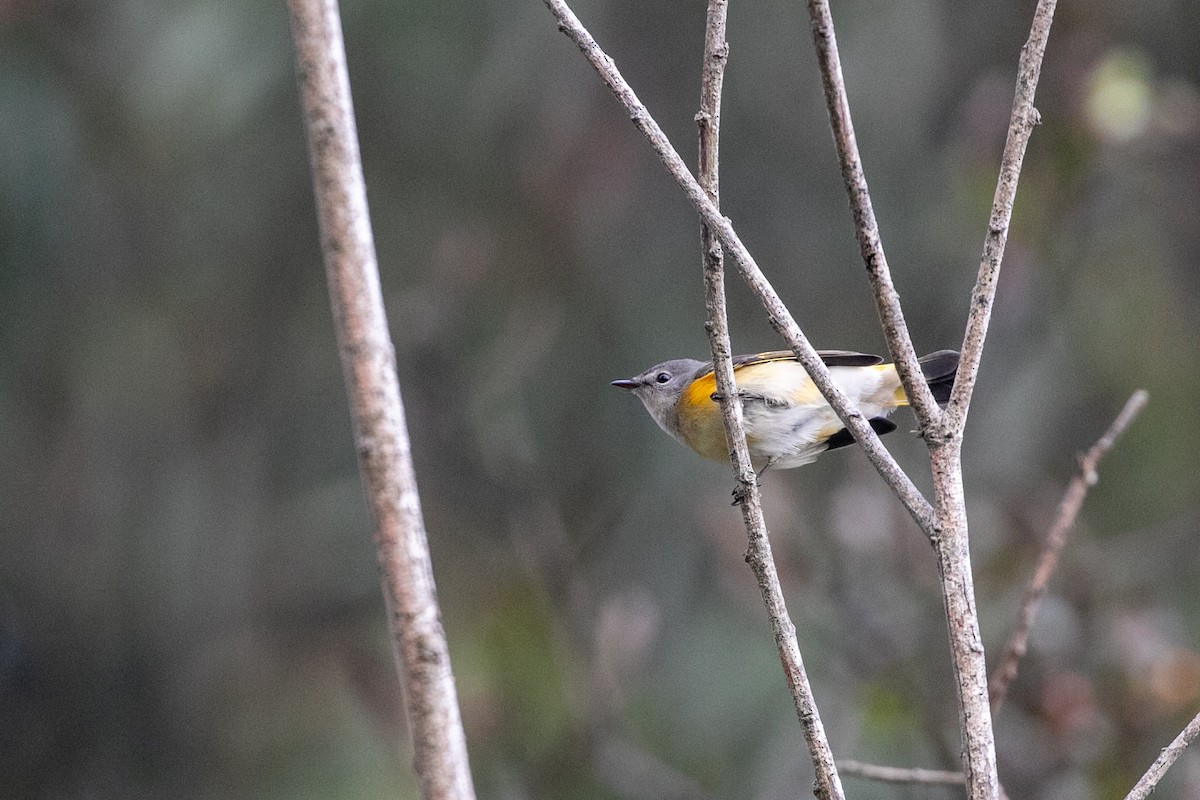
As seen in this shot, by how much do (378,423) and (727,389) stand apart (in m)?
0.88

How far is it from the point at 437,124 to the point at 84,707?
3.94 metres

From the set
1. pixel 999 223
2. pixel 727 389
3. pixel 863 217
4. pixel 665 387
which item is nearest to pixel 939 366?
pixel 665 387

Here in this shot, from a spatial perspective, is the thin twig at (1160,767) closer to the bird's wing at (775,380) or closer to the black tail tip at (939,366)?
the black tail tip at (939,366)

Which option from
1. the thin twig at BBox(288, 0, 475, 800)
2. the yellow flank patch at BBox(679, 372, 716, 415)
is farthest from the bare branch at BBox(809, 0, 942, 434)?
the yellow flank patch at BBox(679, 372, 716, 415)

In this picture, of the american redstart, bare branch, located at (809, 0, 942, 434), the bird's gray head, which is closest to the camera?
bare branch, located at (809, 0, 942, 434)

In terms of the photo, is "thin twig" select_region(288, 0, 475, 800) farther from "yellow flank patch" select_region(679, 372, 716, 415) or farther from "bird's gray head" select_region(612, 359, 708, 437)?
"bird's gray head" select_region(612, 359, 708, 437)

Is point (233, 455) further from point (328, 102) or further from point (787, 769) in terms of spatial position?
point (328, 102)

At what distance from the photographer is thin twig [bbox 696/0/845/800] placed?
66.0 inches

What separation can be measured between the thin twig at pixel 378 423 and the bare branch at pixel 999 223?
2.60 ft

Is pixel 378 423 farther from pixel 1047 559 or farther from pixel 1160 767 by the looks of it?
pixel 1047 559

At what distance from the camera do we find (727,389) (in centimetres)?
193

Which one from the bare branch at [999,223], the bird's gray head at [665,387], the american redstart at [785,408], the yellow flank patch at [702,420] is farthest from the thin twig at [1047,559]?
the bird's gray head at [665,387]

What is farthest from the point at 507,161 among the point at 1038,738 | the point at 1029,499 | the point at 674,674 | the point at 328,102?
the point at 328,102

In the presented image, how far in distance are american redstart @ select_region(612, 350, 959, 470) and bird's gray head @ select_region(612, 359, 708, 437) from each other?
54mm
